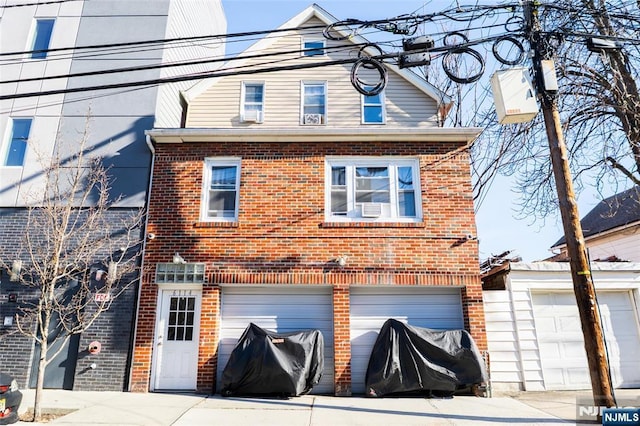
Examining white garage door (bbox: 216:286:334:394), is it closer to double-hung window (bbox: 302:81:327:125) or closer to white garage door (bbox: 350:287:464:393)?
white garage door (bbox: 350:287:464:393)

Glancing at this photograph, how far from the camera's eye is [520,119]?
19.3ft

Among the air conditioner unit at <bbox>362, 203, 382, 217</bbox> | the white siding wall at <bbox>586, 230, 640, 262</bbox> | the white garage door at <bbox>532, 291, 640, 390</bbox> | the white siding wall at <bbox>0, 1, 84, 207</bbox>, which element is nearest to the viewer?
the white garage door at <bbox>532, 291, 640, 390</bbox>

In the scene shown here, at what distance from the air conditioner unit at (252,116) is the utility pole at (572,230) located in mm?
6083

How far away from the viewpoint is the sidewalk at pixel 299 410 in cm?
576

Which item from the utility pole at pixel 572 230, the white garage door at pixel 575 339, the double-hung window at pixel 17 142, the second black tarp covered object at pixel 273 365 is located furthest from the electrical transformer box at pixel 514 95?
the double-hung window at pixel 17 142

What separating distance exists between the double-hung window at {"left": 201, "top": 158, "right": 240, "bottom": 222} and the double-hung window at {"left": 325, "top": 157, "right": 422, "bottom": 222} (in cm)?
217

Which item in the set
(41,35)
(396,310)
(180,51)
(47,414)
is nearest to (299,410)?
(396,310)

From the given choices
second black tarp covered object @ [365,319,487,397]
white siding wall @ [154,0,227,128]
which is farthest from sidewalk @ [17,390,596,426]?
white siding wall @ [154,0,227,128]

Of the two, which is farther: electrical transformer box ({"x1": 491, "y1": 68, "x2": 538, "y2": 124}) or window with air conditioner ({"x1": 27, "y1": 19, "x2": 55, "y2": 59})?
window with air conditioner ({"x1": 27, "y1": 19, "x2": 55, "y2": 59})

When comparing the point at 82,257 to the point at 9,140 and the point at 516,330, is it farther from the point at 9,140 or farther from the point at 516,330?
the point at 516,330

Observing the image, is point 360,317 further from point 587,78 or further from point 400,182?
point 587,78

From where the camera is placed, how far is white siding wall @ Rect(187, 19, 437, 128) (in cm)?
969

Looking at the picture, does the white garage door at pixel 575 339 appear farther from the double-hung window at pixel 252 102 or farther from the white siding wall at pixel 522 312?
the double-hung window at pixel 252 102

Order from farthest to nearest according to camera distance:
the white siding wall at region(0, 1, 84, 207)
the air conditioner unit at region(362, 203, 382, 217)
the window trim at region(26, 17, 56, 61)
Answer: the window trim at region(26, 17, 56, 61)
the white siding wall at region(0, 1, 84, 207)
the air conditioner unit at region(362, 203, 382, 217)
